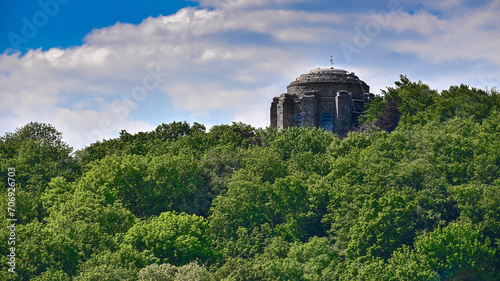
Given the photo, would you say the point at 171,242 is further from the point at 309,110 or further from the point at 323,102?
the point at 323,102

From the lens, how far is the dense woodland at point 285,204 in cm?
5238

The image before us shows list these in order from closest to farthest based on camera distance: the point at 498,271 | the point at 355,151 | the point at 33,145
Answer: the point at 498,271 < the point at 355,151 < the point at 33,145

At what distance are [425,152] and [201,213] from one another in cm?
1771

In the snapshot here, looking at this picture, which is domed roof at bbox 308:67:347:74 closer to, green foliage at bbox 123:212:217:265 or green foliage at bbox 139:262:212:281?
green foliage at bbox 123:212:217:265

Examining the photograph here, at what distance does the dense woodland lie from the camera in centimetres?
5238

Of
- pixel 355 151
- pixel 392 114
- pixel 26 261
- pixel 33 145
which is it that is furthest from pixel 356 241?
pixel 33 145

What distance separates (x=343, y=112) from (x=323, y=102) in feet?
7.90

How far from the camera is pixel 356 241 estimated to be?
54.2 meters

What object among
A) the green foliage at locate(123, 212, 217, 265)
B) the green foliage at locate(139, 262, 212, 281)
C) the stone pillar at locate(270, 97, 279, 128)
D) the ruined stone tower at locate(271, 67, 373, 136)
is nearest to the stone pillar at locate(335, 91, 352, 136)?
the ruined stone tower at locate(271, 67, 373, 136)

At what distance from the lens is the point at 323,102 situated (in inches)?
3280

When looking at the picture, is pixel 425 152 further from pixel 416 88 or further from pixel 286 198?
pixel 416 88

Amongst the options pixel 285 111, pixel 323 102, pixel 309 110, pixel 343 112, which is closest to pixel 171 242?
pixel 285 111

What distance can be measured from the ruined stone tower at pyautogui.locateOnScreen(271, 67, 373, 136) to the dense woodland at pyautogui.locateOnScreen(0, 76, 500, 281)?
4.96m

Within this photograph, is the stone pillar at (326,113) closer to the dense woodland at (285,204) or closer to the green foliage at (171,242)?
the dense woodland at (285,204)
